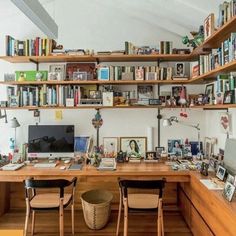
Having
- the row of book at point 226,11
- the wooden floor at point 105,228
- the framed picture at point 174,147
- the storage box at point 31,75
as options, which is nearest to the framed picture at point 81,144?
the wooden floor at point 105,228

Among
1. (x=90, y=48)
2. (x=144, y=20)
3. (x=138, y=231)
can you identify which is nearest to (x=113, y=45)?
(x=90, y=48)

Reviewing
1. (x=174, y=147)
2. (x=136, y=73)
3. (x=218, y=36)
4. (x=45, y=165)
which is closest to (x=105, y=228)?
(x=45, y=165)

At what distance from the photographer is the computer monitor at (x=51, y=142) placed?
327 centimetres

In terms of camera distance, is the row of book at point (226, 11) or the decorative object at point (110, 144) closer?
the row of book at point (226, 11)

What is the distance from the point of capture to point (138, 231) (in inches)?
113

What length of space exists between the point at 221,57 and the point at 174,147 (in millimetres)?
1614

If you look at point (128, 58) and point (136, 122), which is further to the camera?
point (136, 122)

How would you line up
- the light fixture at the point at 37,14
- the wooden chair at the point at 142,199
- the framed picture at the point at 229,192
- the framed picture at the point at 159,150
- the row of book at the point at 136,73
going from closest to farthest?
the framed picture at the point at 229,192
the light fixture at the point at 37,14
the wooden chair at the point at 142,199
the row of book at the point at 136,73
the framed picture at the point at 159,150

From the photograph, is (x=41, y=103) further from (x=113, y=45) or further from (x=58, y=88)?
(x=113, y=45)

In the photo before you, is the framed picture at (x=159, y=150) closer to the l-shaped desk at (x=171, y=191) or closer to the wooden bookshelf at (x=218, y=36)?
the l-shaped desk at (x=171, y=191)

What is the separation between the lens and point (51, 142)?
327cm

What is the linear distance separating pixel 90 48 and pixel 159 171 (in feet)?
6.33

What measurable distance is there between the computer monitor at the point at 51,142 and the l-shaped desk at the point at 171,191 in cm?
29

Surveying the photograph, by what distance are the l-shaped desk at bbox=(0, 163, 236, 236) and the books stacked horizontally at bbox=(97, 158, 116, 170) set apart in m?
0.08
